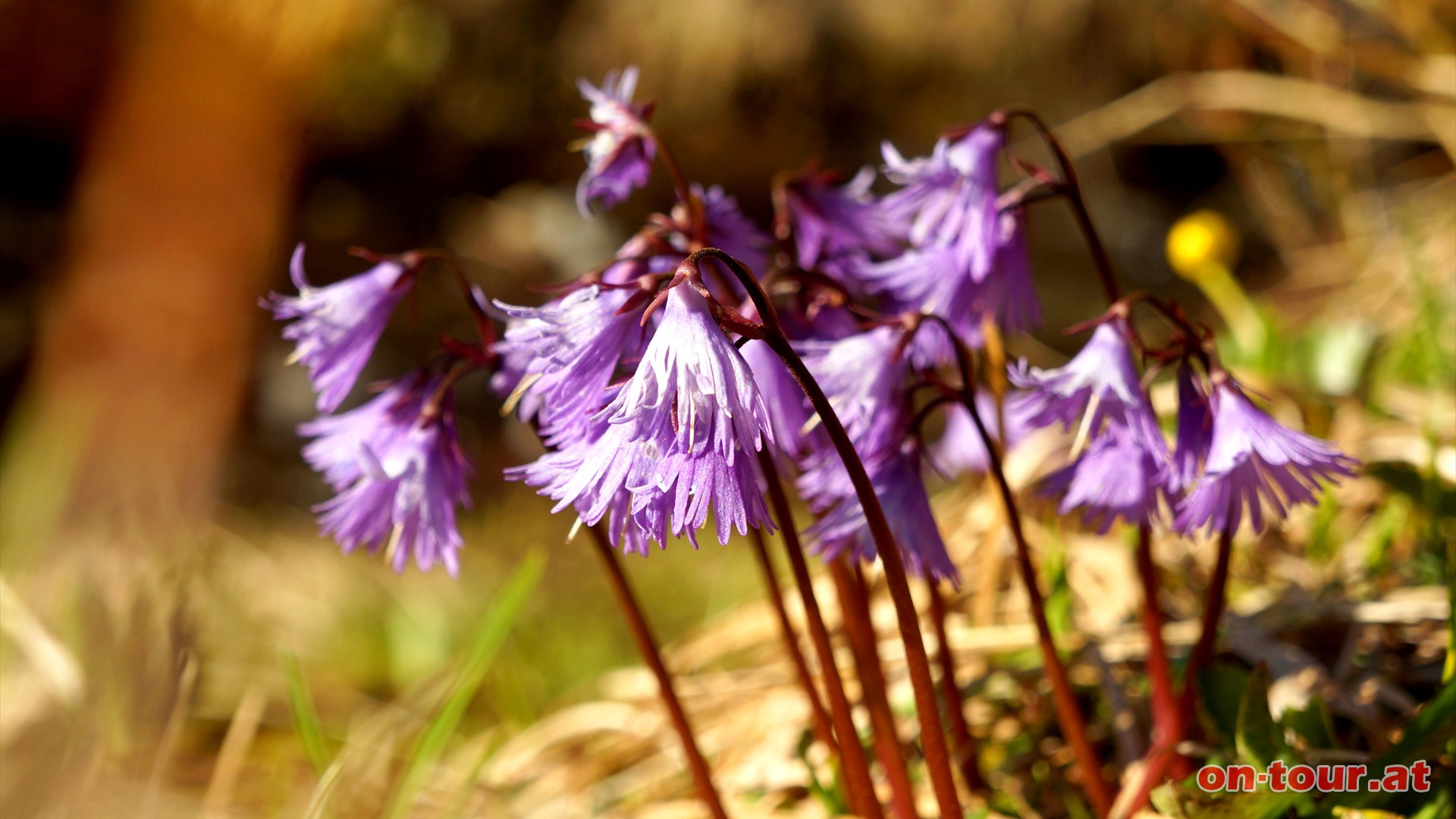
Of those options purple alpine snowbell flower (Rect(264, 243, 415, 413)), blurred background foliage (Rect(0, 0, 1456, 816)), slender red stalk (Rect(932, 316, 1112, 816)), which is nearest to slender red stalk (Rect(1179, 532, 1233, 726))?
slender red stalk (Rect(932, 316, 1112, 816))

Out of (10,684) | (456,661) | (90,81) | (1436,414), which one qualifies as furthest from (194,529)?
(90,81)

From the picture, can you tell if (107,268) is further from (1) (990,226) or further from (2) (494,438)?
(1) (990,226)

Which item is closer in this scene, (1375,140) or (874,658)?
(874,658)

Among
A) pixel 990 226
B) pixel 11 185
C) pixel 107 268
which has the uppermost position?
pixel 11 185

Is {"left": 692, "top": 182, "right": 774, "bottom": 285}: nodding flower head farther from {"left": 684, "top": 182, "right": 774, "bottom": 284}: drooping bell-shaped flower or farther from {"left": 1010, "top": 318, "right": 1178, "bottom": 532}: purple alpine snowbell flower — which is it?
{"left": 1010, "top": 318, "right": 1178, "bottom": 532}: purple alpine snowbell flower

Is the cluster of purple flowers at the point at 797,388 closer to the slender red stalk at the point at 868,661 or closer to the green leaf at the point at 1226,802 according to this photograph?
the slender red stalk at the point at 868,661

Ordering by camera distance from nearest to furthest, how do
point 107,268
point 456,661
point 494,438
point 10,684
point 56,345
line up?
point 456,661, point 10,684, point 107,268, point 56,345, point 494,438

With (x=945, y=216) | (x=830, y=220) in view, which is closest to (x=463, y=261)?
(x=830, y=220)

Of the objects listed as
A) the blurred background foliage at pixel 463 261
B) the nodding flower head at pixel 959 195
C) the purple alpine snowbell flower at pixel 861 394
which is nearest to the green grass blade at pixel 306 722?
the blurred background foliage at pixel 463 261
